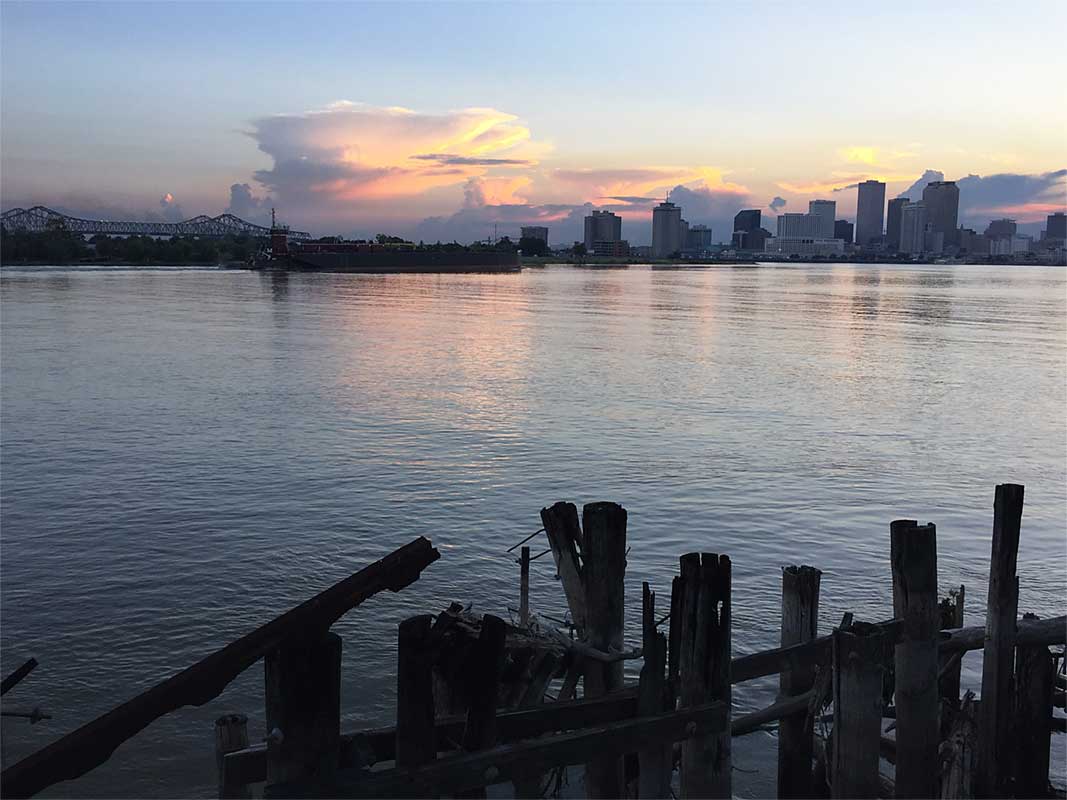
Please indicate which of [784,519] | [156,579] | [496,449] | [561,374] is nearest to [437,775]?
[156,579]

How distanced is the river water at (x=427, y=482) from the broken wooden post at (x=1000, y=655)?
1868 millimetres

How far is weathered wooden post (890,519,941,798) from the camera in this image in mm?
7008

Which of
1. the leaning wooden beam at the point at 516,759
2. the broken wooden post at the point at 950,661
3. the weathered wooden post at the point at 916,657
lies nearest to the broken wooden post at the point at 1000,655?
the broken wooden post at the point at 950,661

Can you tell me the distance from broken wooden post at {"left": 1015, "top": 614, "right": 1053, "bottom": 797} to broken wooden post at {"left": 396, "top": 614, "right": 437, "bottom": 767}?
5.42 m

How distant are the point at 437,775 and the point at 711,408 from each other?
84.9 feet

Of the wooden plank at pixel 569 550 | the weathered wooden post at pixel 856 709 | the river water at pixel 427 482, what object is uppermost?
the wooden plank at pixel 569 550

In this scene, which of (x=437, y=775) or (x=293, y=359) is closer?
(x=437, y=775)

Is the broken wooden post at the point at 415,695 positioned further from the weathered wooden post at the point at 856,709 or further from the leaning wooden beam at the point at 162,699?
the weathered wooden post at the point at 856,709

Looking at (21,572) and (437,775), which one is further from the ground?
(437,775)

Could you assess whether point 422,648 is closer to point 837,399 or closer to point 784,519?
point 784,519

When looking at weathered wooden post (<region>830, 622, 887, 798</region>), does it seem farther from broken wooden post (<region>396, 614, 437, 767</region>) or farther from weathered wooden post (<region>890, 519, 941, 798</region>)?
broken wooden post (<region>396, 614, 437, 767</region>)

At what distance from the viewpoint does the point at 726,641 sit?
20.7 ft

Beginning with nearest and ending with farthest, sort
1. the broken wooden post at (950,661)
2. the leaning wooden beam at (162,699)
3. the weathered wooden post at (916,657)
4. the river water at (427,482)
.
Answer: the leaning wooden beam at (162,699)
the weathered wooden post at (916,657)
the broken wooden post at (950,661)
the river water at (427,482)

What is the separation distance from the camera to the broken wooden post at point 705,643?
6113 mm
